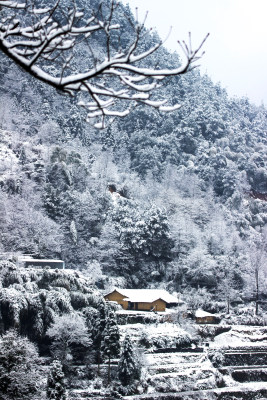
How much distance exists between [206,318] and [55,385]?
59.2ft

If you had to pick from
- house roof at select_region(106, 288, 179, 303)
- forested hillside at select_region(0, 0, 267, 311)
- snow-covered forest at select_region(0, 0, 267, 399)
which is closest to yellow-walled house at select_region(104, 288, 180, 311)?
house roof at select_region(106, 288, 179, 303)

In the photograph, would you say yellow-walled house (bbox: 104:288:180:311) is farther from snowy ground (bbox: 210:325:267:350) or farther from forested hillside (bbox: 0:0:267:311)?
snowy ground (bbox: 210:325:267:350)

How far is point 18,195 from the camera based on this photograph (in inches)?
1478

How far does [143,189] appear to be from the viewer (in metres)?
52.5

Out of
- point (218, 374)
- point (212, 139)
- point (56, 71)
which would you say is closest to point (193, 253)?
point (218, 374)

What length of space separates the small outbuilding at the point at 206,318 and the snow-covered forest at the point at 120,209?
1897 millimetres

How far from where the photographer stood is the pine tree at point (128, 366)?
2015 cm

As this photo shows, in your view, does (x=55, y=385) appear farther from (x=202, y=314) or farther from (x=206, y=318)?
(x=206, y=318)

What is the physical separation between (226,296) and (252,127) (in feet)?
147

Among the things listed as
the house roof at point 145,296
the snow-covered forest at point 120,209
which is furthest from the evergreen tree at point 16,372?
the house roof at point 145,296

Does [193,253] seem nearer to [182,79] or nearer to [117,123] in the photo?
[117,123]

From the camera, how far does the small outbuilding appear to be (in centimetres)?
3136

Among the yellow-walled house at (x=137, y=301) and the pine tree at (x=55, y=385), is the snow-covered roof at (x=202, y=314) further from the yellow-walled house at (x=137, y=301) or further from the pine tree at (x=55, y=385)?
the pine tree at (x=55, y=385)

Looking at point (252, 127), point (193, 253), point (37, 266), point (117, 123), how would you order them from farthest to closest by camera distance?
point (252, 127) < point (117, 123) < point (193, 253) < point (37, 266)
